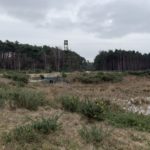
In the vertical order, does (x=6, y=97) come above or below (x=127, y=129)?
above

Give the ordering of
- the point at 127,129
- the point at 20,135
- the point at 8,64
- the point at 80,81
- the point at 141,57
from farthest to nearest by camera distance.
A: the point at 141,57 → the point at 8,64 → the point at 80,81 → the point at 127,129 → the point at 20,135

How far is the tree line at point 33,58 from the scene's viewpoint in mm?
92938

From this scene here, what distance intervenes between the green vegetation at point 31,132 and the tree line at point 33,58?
84.0 metres

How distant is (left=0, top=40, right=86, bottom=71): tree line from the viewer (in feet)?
305

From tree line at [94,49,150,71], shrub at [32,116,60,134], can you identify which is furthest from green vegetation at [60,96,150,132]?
tree line at [94,49,150,71]

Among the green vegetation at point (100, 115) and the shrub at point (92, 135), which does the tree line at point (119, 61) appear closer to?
the green vegetation at point (100, 115)

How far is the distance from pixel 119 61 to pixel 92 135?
106274 mm

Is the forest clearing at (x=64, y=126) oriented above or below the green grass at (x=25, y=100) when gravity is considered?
below

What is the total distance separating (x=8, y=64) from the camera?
9344cm

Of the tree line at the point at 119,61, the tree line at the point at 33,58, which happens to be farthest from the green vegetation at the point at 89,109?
the tree line at the point at 119,61

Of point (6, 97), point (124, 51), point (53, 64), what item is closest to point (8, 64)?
point (53, 64)

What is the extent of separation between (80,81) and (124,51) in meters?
82.4

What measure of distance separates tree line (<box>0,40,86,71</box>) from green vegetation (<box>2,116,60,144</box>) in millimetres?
84015

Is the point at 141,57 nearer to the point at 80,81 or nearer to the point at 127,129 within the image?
the point at 80,81
